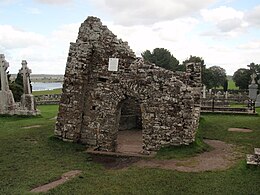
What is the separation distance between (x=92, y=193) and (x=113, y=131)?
527cm

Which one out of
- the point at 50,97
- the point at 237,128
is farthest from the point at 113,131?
the point at 50,97

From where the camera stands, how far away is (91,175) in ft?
29.8

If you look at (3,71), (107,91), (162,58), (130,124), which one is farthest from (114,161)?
(162,58)

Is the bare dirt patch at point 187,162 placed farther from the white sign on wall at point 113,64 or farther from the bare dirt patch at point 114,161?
A: the white sign on wall at point 113,64

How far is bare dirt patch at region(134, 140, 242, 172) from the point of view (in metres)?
9.80

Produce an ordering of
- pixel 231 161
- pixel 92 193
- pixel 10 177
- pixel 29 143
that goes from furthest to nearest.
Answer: pixel 29 143 → pixel 231 161 → pixel 10 177 → pixel 92 193

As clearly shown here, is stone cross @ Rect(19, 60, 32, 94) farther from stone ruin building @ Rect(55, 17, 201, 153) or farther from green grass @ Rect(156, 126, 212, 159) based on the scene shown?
green grass @ Rect(156, 126, 212, 159)

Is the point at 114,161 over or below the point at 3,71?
below

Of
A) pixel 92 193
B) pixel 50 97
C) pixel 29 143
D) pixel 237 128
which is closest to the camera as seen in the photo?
pixel 92 193

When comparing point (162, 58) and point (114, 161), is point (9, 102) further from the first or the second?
point (162, 58)

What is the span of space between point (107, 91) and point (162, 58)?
52.7m

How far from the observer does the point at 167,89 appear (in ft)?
38.8

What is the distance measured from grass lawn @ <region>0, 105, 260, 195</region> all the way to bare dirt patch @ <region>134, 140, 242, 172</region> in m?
0.36

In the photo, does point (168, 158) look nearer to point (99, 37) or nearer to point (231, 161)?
point (231, 161)
